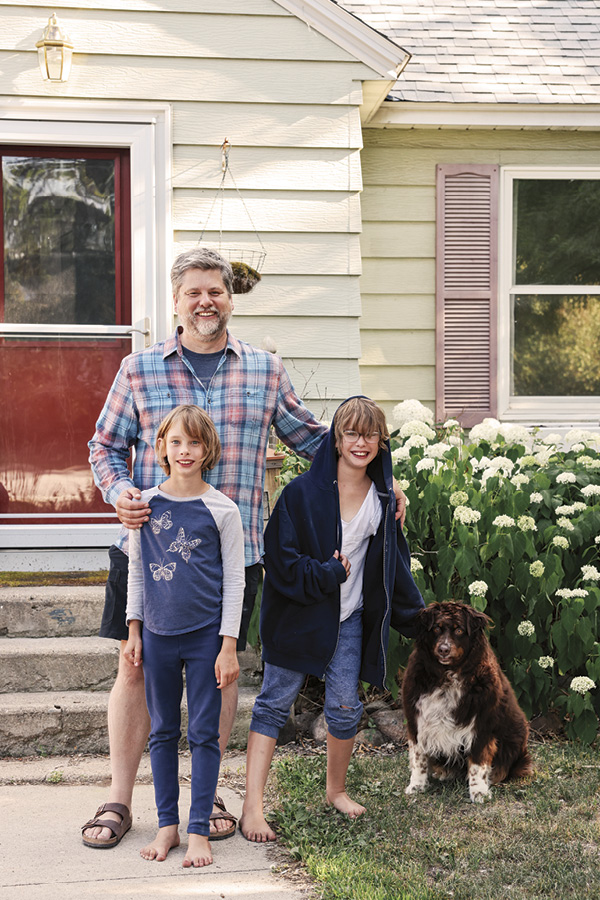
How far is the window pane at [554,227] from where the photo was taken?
6.14 m

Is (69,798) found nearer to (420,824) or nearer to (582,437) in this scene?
(420,824)

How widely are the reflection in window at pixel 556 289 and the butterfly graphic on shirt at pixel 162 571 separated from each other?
12.5 feet

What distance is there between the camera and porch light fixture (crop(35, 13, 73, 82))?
489cm

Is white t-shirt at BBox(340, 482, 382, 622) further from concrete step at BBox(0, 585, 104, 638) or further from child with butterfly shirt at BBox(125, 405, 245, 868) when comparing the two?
concrete step at BBox(0, 585, 104, 638)

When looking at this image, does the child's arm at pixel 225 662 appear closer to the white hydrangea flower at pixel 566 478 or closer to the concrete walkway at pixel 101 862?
the concrete walkway at pixel 101 862

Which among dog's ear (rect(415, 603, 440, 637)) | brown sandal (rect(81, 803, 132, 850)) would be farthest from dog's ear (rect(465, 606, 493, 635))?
brown sandal (rect(81, 803, 132, 850))

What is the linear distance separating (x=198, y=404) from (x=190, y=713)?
0.99 meters

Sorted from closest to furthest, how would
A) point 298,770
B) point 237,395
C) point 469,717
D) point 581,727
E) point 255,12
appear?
point 237,395 < point 469,717 < point 298,770 < point 581,727 < point 255,12

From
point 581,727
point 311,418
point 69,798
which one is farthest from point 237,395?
point 581,727

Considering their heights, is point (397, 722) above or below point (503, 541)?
below

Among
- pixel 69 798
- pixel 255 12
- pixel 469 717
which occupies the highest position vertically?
pixel 255 12

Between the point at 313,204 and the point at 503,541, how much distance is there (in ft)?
7.74

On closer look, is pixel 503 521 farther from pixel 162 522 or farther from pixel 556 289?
pixel 556 289

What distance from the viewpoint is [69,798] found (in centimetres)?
347
